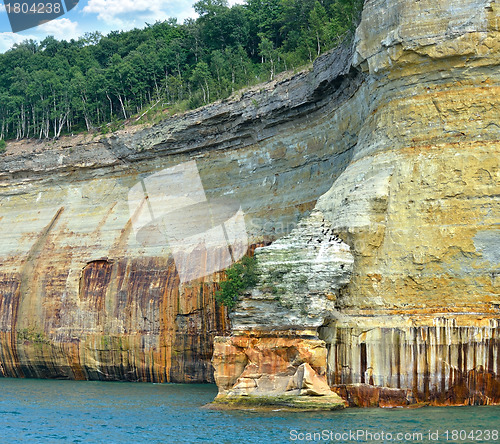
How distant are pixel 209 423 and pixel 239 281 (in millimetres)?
5421

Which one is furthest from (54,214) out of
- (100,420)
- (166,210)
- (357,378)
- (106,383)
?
(357,378)

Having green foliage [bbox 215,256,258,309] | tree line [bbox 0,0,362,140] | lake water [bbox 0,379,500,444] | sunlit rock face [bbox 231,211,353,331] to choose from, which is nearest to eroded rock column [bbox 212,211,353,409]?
sunlit rock face [bbox 231,211,353,331]

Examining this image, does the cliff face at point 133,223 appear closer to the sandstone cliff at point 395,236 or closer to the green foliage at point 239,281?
the sandstone cliff at point 395,236

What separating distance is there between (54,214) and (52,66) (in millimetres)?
21935

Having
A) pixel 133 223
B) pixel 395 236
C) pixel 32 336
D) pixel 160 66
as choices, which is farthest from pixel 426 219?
pixel 160 66

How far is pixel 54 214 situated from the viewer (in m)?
44.0

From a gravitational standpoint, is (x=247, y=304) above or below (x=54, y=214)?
below

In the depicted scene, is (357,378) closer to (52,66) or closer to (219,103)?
(219,103)

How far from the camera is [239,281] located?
26.4m

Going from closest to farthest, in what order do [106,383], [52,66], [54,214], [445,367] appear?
[445,367] → [106,383] → [54,214] → [52,66]

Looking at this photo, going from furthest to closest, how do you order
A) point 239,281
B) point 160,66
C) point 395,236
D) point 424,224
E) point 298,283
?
1. point 160,66
2. point 239,281
3. point 395,236
4. point 298,283
5. point 424,224

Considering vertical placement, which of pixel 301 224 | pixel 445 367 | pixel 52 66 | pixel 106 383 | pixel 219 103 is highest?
pixel 52 66

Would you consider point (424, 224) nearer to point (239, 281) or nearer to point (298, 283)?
point (298, 283)

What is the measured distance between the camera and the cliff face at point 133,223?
35375mm
